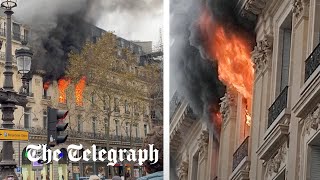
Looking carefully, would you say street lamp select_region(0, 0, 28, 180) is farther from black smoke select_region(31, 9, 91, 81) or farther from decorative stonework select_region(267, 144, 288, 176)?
decorative stonework select_region(267, 144, 288, 176)

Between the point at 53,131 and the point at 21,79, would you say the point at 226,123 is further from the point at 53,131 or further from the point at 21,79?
the point at 21,79

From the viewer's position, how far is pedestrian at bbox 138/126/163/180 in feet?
8.58

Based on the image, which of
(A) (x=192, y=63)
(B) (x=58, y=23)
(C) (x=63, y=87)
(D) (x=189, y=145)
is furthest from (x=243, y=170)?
(B) (x=58, y=23)

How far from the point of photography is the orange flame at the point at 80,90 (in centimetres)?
305

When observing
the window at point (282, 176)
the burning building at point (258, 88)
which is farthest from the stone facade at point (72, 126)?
the window at point (282, 176)

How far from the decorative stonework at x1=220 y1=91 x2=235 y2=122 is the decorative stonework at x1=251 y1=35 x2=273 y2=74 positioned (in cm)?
17

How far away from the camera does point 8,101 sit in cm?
321

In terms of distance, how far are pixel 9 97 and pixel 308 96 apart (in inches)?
79.0

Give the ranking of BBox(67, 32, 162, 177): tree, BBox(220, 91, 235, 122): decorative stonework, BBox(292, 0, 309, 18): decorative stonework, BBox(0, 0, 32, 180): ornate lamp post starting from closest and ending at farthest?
1. BBox(292, 0, 309, 18): decorative stonework
2. BBox(220, 91, 235, 122): decorative stonework
3. BBox(67, 32, 162, 177): tree
4. BBox(0, 0, 32, 180): ornate lamp post

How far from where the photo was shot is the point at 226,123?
2273mm

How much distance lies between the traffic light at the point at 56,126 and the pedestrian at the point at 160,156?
544mm

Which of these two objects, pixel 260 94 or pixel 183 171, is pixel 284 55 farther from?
pixel 183 171

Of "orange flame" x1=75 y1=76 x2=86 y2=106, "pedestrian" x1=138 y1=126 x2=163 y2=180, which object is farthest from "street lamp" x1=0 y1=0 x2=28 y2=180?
"pedestrian" x1=138 y1=126 x2=163 y2=180

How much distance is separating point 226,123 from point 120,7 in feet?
3.62
